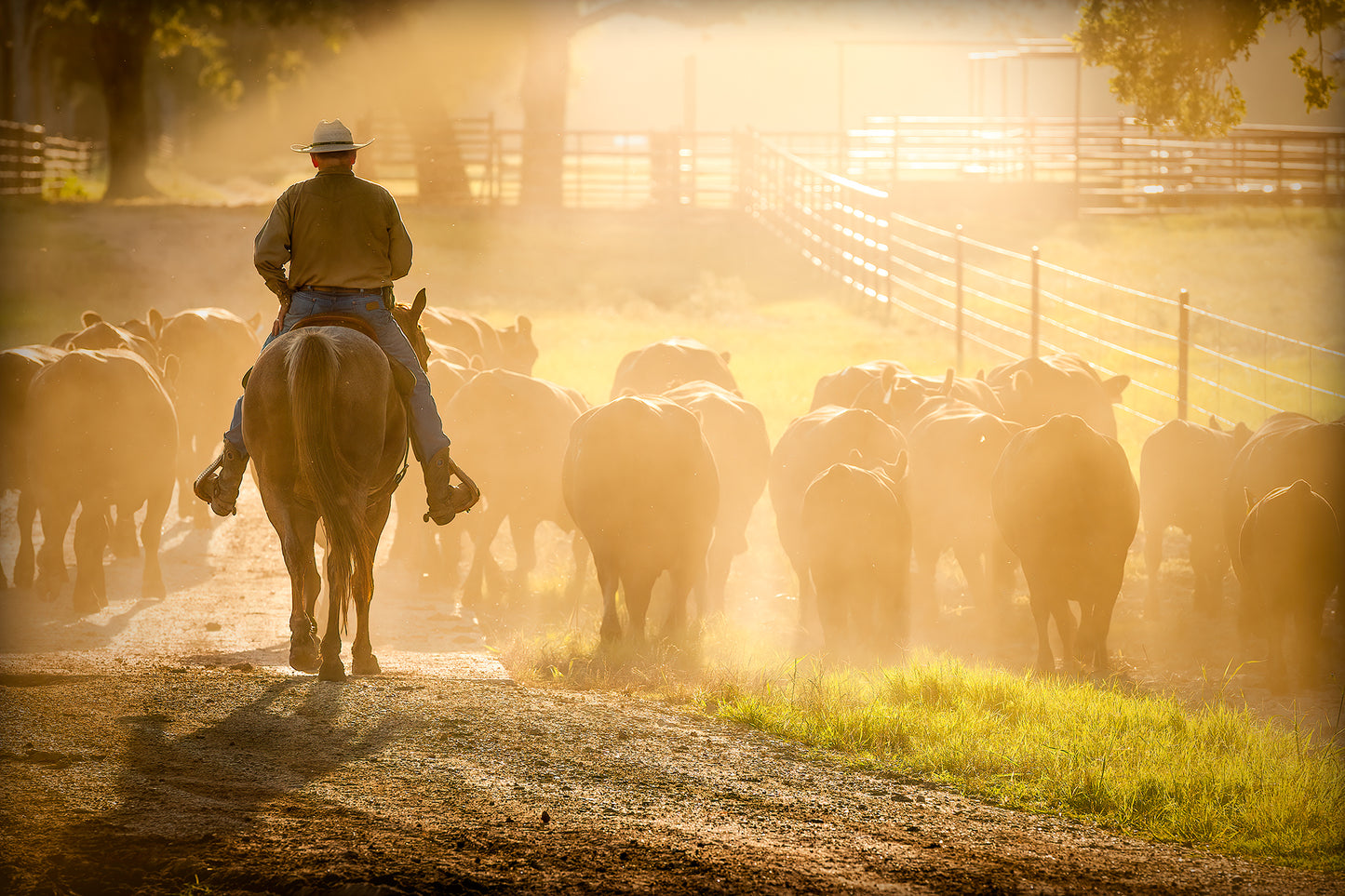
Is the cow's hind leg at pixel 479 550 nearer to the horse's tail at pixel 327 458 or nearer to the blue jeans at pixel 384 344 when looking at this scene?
the blue jeans at pixel 384 344

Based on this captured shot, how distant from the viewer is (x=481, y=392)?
1174cm

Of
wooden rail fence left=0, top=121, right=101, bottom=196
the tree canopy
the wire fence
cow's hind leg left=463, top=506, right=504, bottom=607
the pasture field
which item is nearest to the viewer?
the pasture field

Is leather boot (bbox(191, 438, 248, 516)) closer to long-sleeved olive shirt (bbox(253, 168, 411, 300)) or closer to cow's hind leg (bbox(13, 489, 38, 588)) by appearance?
long-sleeved olive shirt (bbox(253, 168, 411, 300))

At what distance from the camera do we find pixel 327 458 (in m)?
7.20

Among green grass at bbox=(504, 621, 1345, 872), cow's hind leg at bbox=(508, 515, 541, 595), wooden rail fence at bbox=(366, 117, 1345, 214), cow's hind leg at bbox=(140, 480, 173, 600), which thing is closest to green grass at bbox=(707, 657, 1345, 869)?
green grass at bbox=(504, 621, 1345, 872)

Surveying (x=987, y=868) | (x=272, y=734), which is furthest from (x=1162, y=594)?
(x=272, y=734)

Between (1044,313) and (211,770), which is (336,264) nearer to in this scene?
(211,770)

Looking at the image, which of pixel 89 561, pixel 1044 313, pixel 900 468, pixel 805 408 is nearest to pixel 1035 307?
pixel 805 408

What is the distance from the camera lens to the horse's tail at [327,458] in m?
7.12

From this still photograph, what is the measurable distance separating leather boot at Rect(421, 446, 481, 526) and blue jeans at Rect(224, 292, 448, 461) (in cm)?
6

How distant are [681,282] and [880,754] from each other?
2259 centimetres

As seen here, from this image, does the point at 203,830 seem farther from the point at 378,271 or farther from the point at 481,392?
the point at 481,392

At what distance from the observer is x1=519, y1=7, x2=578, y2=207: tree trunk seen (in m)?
35.1

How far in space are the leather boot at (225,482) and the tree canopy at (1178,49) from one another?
12070 millimetres
